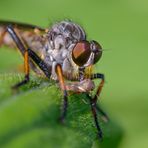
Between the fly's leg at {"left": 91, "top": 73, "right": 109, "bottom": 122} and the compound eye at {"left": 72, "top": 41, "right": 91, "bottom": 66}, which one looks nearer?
the fly's leg at {"left": 91, "top": 73, "right": 109, "bottom": 122}

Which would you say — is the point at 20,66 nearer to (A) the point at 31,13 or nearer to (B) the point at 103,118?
(A) the point at 31,13

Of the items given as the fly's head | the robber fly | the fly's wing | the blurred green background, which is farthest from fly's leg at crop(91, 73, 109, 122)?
the blurred green background

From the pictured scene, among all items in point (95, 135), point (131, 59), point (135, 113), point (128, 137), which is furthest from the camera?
point (131, 59)

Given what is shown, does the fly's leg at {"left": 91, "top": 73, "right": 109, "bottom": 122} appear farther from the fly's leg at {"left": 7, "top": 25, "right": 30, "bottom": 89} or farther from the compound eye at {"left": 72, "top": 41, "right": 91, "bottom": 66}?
the fly's leg at {"left": 7, "top": 25, "right": 30, "bottom": 89}

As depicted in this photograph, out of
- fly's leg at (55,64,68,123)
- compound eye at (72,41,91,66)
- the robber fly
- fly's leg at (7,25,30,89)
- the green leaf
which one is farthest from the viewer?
compound eye at (72,41,91,66)

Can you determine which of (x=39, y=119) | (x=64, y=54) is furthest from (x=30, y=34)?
(x=39, y=119)

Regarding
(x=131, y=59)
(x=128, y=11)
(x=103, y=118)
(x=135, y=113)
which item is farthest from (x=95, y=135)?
(x=128, y=11)

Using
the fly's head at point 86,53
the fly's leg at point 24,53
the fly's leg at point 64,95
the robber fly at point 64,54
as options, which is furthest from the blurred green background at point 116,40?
the fly's leg at point 64,95
